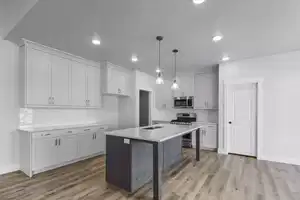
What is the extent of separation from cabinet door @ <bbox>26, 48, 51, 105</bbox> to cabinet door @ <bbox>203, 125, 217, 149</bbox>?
4373 millimetres

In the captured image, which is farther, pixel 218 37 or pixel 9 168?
pixel 9 168

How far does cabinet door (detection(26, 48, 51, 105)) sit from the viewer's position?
11.2 feet

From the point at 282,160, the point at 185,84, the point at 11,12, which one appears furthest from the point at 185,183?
the point at 11,12

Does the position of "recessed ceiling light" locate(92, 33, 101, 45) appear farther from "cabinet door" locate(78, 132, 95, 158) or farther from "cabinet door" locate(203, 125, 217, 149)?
"cabinet door" locate(203, 125, 217, 149)

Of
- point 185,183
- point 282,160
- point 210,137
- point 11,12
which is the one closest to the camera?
point 11,12

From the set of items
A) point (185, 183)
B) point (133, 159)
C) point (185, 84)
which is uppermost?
point (185, 84)

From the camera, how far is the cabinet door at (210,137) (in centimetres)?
525

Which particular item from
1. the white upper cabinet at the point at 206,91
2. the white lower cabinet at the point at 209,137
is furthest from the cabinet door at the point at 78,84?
the white lower cabinet at the point at 209,137

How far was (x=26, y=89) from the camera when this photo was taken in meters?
3.35

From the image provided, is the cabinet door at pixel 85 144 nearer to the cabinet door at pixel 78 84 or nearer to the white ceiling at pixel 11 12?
the cabinet door at pixel 78 84

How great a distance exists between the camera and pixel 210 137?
5.31m

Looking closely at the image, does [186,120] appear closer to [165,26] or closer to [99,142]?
[99,142]

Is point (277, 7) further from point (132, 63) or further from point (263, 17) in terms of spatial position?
point (132, 63)

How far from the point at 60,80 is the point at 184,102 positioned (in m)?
3.85
